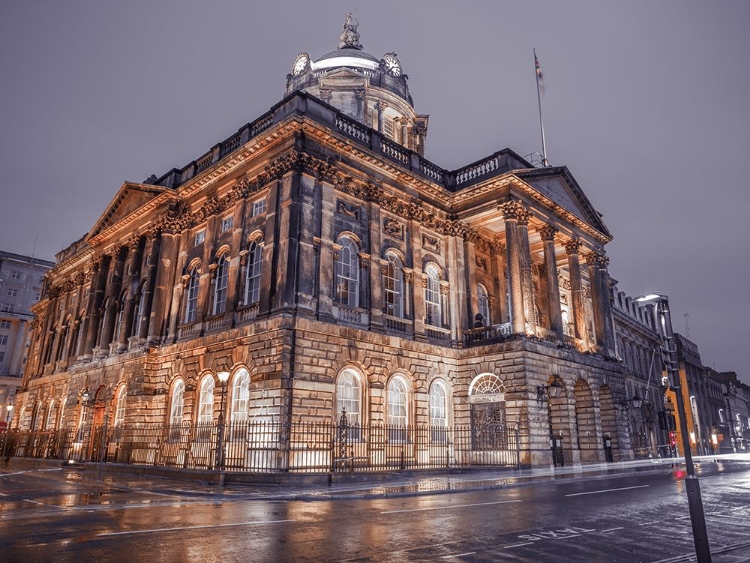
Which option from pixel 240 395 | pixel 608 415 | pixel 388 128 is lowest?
pixel 608 415

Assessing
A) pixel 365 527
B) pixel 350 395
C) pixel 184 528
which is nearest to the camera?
pixel 184 528

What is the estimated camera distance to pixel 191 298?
2550cm

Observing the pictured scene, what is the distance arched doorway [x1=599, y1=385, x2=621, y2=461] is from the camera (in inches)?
1114

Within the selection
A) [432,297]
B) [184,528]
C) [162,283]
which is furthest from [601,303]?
[184,528]

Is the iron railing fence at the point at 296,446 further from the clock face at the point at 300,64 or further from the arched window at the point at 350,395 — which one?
the clock face at the point at 300,64

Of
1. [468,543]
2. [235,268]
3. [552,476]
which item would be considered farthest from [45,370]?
[468,543]

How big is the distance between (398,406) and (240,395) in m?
6.63

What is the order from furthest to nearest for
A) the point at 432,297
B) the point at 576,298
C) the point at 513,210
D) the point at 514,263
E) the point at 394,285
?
the point at 576,298 → the point at 432,297 → the point at 513,210 → the point at 514,263 → the point at 394,285

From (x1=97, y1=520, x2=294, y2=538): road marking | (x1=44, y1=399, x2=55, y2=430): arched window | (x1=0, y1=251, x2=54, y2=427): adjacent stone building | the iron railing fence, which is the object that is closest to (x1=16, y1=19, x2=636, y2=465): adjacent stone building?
the iron railing fence

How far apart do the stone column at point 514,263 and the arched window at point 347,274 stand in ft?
24.1

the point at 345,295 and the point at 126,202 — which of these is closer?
the point at 345,295

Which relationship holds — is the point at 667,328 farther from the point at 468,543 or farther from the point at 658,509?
the point at 658,509

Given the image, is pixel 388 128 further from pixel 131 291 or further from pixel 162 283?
pixel 131 291

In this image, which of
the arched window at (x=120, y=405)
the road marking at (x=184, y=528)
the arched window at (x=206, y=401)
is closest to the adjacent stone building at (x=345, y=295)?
the arched window at (x=206, y=401)
